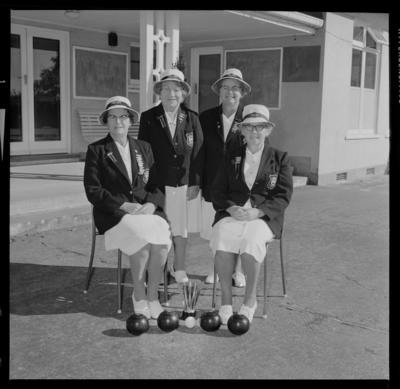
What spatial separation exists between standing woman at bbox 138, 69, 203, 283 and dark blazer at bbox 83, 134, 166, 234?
308mm

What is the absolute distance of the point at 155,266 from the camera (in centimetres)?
379

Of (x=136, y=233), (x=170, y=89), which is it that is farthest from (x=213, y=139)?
(x=136, y=233)

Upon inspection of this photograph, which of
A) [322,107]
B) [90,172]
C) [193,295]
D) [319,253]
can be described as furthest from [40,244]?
[322,107]

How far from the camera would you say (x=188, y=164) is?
4.26 m

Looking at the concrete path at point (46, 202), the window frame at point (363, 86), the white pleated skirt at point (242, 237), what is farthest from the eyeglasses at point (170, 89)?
the window frame at point (363, 86)

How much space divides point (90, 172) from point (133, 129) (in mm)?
6797

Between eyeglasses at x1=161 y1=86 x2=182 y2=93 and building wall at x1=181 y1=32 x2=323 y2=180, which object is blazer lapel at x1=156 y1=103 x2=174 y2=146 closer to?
eyeglasses at x1=161 y1=86 x2=182 y2=93

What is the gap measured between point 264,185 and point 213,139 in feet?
2.29

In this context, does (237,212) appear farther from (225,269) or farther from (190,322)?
(190,322)

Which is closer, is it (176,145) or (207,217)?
(176,145)

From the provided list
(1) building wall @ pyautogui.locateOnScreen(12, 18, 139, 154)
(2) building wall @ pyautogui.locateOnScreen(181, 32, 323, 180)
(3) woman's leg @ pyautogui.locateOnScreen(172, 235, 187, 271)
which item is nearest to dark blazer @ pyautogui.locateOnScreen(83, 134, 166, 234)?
(3) woman's leg @ pyautogui.locateOnScreen(172, 235, 187, 271)

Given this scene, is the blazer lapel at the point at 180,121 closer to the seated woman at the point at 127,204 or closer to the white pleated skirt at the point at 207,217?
the seated woman at the point at 127,204

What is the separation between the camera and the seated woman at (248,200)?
145 inches
